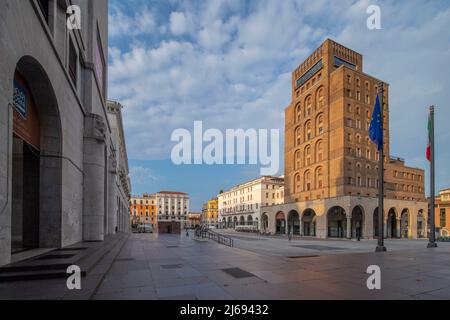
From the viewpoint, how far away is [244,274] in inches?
398

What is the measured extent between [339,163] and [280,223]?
27.3m

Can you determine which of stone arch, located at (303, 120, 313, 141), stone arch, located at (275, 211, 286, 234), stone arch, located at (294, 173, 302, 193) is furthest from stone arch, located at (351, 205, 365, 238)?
stone arch, located at (303, 120, 313, 141)

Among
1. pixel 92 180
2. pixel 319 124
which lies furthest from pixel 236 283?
pixel 319 124

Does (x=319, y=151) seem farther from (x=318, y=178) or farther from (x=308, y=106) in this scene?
(x=308, y=106)

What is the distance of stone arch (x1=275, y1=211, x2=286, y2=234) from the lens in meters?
71.2

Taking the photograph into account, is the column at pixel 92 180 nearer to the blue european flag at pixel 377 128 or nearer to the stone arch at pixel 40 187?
the stone arch at pixel 40 187

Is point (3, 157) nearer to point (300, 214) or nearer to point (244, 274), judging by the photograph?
point (244, 274)

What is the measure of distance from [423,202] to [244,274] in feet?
232

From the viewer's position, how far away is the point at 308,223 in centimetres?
6444

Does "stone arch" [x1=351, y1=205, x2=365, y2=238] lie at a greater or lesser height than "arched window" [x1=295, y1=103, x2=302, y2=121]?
lesser

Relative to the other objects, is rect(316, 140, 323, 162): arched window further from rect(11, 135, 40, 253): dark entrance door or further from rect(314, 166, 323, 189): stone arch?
rect(11, 135, 40, 253): dark entrance door

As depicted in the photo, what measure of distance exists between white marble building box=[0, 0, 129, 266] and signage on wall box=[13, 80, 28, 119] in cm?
4
